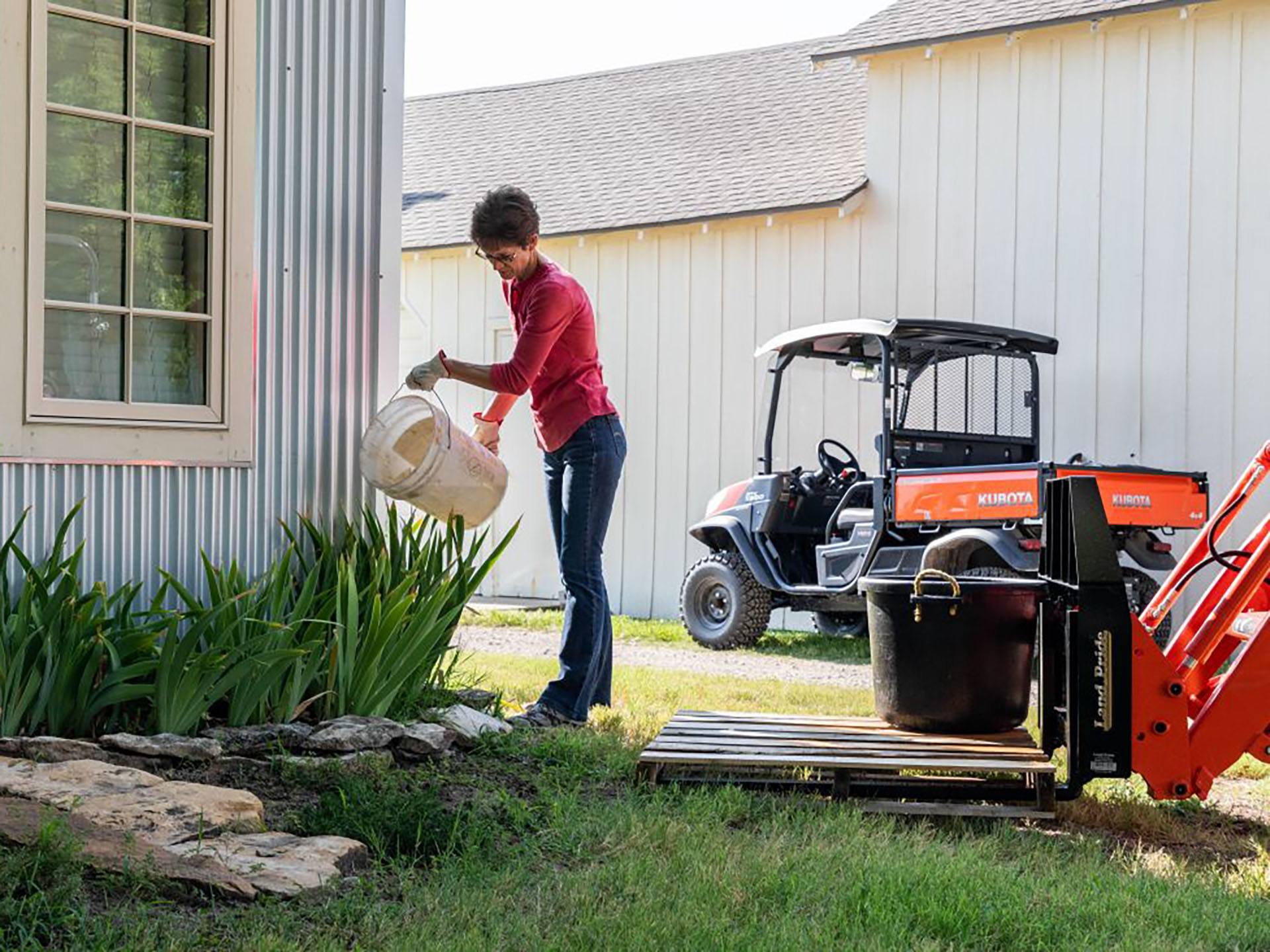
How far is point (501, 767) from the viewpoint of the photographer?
558cm

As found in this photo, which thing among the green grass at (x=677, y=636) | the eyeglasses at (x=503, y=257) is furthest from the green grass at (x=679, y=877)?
the green grass at (x=677, y=636)

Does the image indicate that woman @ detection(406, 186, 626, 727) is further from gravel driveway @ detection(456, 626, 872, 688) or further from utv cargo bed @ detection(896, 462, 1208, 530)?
utv cargo bed @ detection(896, 462, 1208, 530)

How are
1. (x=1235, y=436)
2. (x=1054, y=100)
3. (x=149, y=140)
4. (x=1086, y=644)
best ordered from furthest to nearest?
(x=1054, y=100) → (x=1235, y=436) → (x=149, y=140) → (x=1086, y=644)

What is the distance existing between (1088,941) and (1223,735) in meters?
1.60

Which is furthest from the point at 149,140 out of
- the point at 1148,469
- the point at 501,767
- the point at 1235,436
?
the point at 1235,436

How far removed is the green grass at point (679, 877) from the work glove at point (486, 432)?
4.51 feet

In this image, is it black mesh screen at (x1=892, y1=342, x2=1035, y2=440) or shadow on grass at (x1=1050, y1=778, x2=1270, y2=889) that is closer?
shadow on grass at (x1=1050, y1=778, x2=1270, y2=889)

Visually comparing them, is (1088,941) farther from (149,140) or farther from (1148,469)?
(1148,469)

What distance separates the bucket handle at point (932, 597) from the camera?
18.6 ft

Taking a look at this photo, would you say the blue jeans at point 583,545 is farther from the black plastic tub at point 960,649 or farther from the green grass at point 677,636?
the green grass at point 677,636

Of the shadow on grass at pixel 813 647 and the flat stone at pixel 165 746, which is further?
the shadow on grass at pixel 813 647

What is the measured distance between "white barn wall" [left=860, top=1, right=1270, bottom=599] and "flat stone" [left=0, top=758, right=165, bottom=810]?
853cm

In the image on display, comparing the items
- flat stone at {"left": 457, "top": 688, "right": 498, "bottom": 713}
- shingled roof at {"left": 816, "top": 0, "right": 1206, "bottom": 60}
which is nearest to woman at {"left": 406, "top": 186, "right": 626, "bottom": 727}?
flat stone at {"left": 457, "top": 688, "right": 498, "bottom": 713}

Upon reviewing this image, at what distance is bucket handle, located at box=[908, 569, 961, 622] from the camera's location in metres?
5.67
